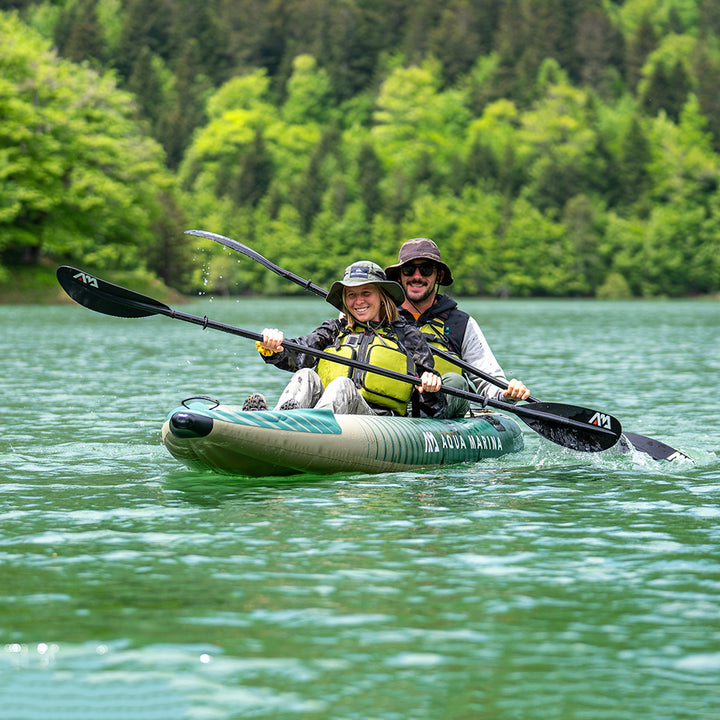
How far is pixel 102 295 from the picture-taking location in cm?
945

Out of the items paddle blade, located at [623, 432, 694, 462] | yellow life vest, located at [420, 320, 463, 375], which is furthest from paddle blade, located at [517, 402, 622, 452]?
yellow life vest, located at [420, 320, 463, 375]

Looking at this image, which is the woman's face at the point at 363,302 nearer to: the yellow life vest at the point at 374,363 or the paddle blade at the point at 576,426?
the yellow life vest at the point at 374,363

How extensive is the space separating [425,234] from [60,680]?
89.9 meters

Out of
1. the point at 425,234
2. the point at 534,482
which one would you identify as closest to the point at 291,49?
the point at 425,234

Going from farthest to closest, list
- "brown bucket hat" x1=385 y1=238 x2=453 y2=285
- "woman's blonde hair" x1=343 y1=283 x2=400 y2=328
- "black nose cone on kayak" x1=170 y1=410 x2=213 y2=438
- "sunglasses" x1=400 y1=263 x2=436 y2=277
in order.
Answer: "sunglasses" x1=400 y1=263 x2=436 y2=277, "brown bucket hat" x1=385 y1=238 x2=453 y2=285, "woman's blonde hair" x1=343 y1=283 x2=400 y2=328, "black nose cone on kayak" x1=170 y1=410 x2=213 y2=438

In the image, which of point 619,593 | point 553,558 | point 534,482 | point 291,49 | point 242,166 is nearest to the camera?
point 619,593

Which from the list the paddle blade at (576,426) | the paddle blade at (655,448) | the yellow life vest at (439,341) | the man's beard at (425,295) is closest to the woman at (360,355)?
the yellow life vest at (439,341)

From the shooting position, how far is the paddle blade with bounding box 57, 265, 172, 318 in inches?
369

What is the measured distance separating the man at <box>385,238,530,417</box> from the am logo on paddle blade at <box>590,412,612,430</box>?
63cm

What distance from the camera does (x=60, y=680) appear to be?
14.6ft

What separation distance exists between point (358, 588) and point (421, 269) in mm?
4709

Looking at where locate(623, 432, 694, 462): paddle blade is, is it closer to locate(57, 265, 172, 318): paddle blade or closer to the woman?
the woman

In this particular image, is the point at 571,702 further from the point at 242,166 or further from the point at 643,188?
the point at 242,166

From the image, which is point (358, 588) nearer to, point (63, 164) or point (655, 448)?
point (655, 448)
